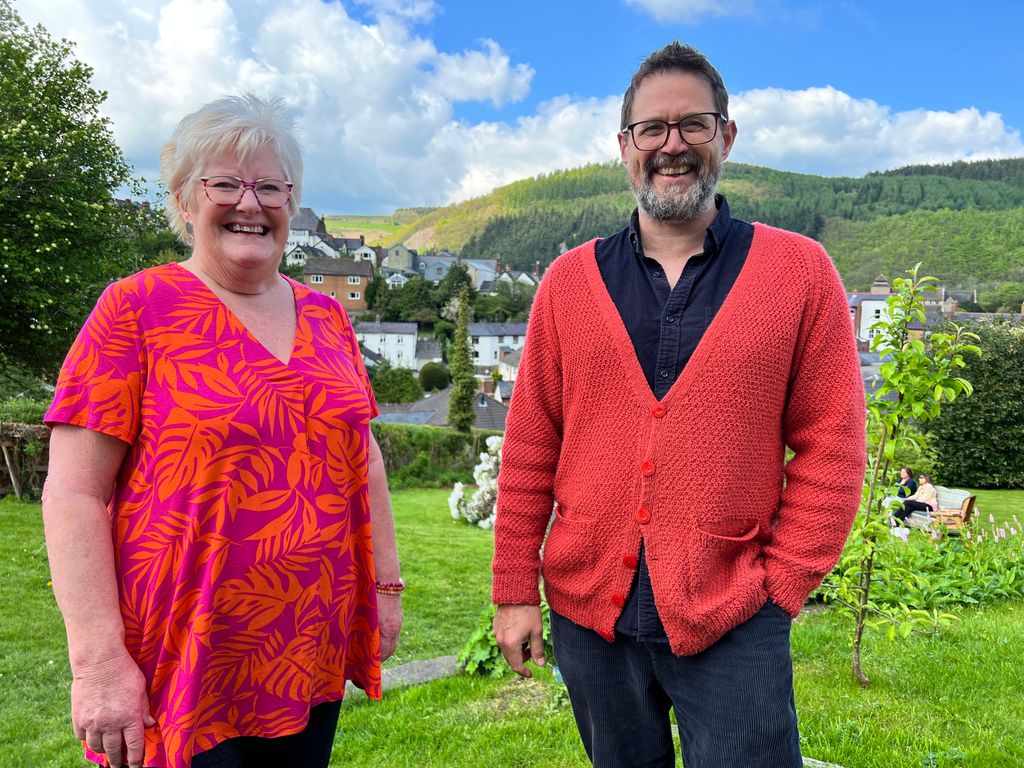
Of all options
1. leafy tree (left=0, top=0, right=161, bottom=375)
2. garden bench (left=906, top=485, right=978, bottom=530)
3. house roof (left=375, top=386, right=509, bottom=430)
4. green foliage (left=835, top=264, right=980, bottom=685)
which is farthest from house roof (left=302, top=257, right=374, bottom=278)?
green foliage (left=835, top=264, right=980, bottom=685)

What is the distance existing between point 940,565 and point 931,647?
288cm

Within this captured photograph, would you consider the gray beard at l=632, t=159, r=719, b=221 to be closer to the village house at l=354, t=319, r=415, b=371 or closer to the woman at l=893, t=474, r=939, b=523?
the woman at l=893, t=474, r=939, b=523

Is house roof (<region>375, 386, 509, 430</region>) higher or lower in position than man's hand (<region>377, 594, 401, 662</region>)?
lower

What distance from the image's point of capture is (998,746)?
3311 millimetres

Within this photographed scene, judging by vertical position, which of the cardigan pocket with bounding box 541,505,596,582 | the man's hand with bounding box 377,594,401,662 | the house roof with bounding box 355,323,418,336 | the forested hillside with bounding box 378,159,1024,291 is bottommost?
the house roof with bounding box 355,323,418,336

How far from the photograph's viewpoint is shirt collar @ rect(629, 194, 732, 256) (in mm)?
1892

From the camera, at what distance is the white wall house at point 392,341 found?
6016 centimetres

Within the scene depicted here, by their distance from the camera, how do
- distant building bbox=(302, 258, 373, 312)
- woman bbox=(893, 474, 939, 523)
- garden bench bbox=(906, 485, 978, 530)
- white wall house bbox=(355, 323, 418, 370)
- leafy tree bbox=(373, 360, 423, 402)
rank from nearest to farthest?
garden bench bbox=(906, 485, 978, 530) → woman bbox=(893, 474, 939, 523) → leafy tree bbox=(373, 360, 423, 402) → white wall house bbox=(355, 323, 418, 370) → distant building bbox=(302, 258, 373, 312)

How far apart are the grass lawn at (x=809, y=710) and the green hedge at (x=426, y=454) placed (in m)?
18.5

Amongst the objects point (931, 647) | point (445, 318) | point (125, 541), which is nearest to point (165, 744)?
point (125, 541)

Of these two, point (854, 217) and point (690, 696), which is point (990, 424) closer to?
point (690, 696)

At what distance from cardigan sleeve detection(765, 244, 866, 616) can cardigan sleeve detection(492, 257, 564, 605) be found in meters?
0.61

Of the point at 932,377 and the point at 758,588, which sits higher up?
the point at 932,377

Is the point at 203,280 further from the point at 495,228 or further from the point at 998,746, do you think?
the point at 495,228
